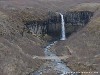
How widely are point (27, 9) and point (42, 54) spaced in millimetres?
18399

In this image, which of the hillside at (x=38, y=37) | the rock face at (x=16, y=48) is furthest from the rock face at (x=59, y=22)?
the rock face at (x=16, y=48)

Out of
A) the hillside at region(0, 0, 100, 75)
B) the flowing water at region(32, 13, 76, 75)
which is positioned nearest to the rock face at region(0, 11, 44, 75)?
the hillside at region(0, 0, 100, 75)

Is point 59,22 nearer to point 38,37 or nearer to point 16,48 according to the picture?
point 38,37

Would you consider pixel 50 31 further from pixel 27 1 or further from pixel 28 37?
pixel 27 1

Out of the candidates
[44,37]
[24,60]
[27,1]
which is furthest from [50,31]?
[24,60]

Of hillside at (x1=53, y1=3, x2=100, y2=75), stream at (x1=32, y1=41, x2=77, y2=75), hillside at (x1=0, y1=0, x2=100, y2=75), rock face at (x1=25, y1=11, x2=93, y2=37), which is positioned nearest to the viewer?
stream at (x1=32, y1=41, x2=77, y2=75)

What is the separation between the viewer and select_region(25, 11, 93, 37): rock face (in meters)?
68.4

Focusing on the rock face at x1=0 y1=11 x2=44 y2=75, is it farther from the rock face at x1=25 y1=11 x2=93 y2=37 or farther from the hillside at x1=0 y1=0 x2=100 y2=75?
the rock face at x1=25 y1=11 x2=93 y2=37

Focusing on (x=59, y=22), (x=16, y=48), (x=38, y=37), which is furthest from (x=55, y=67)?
(x=59, y=22)

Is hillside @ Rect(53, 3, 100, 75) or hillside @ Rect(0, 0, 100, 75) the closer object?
hillside @ Rect(0, 0, 100, 75)

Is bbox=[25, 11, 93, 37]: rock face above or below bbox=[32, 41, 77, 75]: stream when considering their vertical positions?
above

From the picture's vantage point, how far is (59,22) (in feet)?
233

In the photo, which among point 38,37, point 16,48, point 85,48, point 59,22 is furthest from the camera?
point 59,22

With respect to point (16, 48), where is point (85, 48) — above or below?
below
